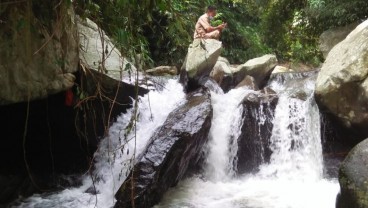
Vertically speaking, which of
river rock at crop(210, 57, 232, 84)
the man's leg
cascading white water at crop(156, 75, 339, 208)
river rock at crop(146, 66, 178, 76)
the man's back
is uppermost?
the man's back

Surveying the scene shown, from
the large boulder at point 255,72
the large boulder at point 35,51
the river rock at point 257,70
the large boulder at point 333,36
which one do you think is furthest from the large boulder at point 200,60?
the large boulder at point 333,36

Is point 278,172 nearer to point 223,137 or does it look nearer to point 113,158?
point 223,137

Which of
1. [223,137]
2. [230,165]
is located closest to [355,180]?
[230,165]

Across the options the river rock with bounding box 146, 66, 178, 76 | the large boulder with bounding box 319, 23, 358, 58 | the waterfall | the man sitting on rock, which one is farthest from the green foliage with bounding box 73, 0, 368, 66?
the waterfall

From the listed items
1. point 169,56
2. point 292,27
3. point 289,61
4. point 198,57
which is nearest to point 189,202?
point 198,57

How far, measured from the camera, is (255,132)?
735 centimetres

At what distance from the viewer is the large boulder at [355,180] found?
3.43 meters

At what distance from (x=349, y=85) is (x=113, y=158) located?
3973 mm

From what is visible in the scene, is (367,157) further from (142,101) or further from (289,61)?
(289,61)

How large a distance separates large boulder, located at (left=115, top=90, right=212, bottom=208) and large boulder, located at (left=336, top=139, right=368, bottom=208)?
2.44 meters

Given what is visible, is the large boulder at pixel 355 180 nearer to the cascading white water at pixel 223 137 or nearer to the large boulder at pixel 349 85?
the large boulder at pixel 349 85

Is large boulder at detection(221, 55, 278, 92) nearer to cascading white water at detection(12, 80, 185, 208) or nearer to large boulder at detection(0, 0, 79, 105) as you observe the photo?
cascading white water at detection(12, 80, 185, 208)

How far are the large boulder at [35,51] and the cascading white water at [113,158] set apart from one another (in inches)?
46.5

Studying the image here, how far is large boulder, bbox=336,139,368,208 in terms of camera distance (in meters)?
3.43
